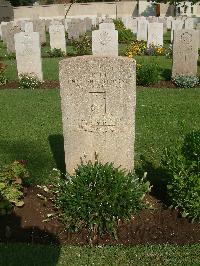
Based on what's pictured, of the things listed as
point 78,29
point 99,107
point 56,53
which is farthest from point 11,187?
point 78,29

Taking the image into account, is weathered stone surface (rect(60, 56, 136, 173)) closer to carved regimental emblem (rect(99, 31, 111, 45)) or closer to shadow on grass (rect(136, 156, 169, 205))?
shadow on grass (rect(136, 156, 169, 205))

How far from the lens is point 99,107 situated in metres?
5.02

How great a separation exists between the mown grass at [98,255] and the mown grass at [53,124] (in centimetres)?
154

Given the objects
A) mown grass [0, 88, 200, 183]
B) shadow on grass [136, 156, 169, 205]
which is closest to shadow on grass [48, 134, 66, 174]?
mown grass [0, 88, 200, 183]

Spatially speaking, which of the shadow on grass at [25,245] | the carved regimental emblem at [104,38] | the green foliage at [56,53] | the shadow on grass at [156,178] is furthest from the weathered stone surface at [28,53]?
the shadow on grass at [25,245]

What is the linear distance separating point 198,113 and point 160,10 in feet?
149

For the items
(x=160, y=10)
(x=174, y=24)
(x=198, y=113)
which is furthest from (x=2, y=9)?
(x=198, y=113)

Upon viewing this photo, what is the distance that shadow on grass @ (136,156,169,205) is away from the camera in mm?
A: 5694

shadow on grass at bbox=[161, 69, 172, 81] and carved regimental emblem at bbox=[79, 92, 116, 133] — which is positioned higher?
carved regimental emblem at bbox=[79, 92, 116, 133]

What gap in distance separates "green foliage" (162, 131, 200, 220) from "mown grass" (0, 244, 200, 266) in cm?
51

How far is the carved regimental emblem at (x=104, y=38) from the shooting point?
14.1m

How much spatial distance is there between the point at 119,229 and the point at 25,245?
3.73 feet

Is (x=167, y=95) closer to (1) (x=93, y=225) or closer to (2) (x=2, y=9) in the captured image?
(1) (x=93, y=225)

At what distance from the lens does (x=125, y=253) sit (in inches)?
178
